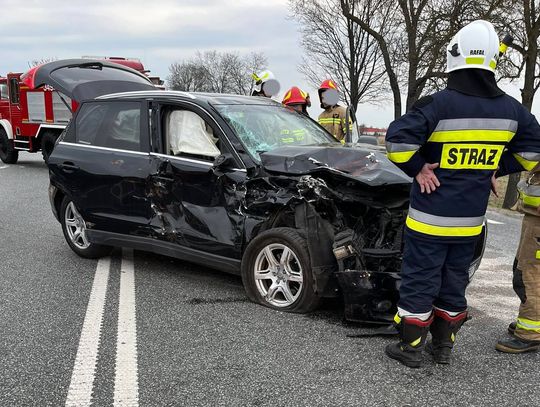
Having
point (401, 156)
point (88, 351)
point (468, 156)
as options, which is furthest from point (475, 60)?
point (88, 351)

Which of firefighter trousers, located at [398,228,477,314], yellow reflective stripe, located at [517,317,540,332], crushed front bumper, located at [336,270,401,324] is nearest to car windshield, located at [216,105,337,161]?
crushed front bumper, located at [336,270,401,324]

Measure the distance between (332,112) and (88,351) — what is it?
5119mm

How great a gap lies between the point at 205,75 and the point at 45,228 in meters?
49.5

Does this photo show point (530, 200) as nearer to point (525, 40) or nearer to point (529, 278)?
point (529, 278)

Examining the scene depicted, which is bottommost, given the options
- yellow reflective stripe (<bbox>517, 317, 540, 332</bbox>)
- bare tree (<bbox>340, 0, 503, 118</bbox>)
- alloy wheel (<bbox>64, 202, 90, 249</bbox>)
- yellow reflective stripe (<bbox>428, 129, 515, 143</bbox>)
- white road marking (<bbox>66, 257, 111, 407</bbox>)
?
Result: white road marking (<bbox>66, 257, 111, 407</bbox>)

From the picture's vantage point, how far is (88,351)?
3.38 m

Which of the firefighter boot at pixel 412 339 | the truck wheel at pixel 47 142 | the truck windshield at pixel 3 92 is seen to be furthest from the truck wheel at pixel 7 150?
the firefighter boot at pixel 412 339

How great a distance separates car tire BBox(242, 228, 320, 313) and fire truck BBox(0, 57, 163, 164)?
9834 mm

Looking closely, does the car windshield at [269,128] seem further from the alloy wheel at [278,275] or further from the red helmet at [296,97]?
the red helmet at [296,97]

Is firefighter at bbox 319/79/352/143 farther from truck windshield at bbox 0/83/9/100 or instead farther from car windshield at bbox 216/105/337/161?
truck windshield at bbox 0/83/9/100

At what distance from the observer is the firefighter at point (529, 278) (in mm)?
3381

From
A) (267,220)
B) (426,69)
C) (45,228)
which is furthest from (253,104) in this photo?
(426,69)

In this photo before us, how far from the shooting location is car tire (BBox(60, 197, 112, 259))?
18.0 ft

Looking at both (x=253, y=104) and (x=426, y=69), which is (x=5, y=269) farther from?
(x=426, y=69)
